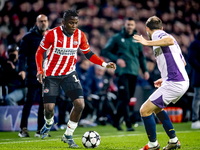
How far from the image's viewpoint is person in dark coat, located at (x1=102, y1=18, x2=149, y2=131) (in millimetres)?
7676

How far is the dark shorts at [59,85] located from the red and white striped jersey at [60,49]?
0.26 feet

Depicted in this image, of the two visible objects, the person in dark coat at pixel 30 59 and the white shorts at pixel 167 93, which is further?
the person in dark coat at pixel 30 59

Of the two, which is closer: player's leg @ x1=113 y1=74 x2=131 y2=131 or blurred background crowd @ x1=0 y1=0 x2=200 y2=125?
player's leg @ x1=113 y1=74 x2=131 y2=131

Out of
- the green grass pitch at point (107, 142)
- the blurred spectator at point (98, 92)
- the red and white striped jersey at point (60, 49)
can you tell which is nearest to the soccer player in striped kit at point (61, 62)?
the red and white striped jersey at point (60, 49)

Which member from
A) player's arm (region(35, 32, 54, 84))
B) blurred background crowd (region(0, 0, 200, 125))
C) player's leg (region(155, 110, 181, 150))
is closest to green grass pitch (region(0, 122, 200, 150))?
player's leg (region(155, 110, 181, 150))

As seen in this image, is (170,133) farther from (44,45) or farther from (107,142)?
(44,45)

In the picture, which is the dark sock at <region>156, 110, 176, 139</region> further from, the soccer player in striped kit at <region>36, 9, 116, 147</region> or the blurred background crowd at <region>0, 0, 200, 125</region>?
the blurred background crowd at <region>0, 0, 200, 125</region>

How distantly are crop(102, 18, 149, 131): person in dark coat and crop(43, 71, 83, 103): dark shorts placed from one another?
2.57 meters

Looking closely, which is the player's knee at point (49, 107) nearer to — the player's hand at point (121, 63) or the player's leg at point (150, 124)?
the player's leg at point (150, 124)

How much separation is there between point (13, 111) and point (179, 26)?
10.8 metres

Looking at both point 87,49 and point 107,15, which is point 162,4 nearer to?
point 107,15

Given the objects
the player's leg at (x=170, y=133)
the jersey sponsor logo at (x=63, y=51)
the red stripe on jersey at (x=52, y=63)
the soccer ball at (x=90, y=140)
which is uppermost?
the jersey sponsor logo at (x=63, y=51)

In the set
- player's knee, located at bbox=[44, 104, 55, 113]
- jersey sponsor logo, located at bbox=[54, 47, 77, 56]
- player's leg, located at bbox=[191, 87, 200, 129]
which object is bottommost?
player's leg, located at bbox=[191, 87, 200, 129]

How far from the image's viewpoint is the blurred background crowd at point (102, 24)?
10.2m
